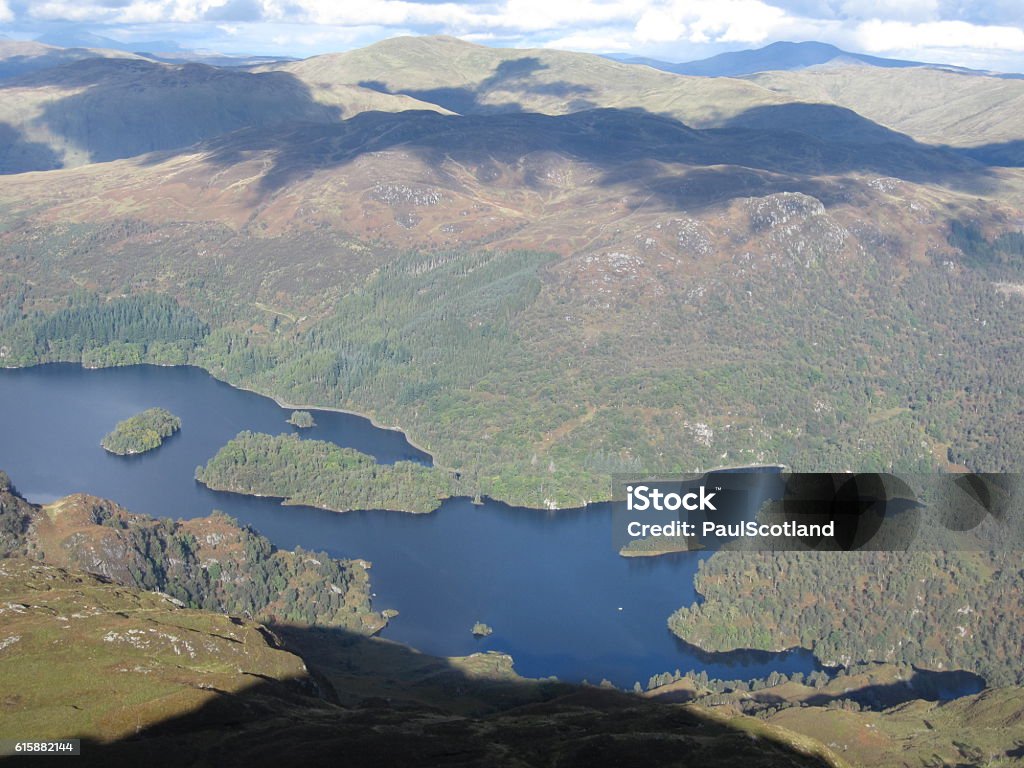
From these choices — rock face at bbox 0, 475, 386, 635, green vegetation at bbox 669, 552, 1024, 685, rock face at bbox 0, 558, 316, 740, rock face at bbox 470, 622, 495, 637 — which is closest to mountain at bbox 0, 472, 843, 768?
rock face at bbox 0, 558, 316, 740

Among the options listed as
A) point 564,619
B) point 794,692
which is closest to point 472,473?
point 564,619

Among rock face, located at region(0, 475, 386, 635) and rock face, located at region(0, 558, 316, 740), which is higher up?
rock face, located at region(0, 558, 316, 740)

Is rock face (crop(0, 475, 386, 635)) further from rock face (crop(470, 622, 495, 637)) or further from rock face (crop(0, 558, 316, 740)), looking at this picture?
rock face (crop(0, 558, 316, 740))

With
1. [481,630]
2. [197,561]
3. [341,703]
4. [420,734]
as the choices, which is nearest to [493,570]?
[481,630]

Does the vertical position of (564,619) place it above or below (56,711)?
below

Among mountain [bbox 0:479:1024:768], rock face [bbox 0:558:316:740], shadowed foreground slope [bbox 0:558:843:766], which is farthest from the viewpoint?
mountain [bbox 0:479:1024:768]

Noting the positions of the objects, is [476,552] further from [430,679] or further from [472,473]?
[430,679]
